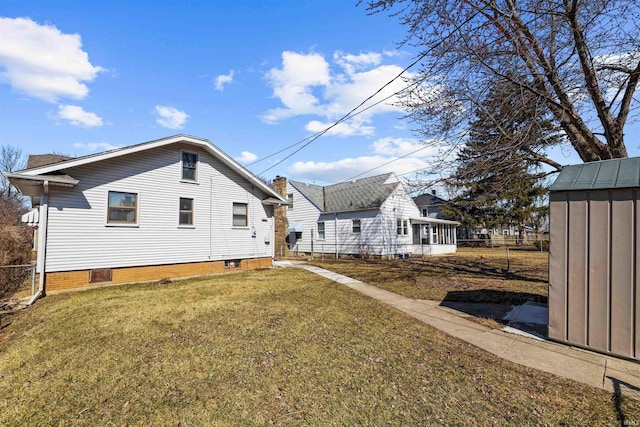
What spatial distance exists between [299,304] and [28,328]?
5.65 m

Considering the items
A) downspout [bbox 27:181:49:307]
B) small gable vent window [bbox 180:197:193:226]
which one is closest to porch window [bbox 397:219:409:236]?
small gable vent window [bbox 180:197:193:226]

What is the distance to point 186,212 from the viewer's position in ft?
40.5

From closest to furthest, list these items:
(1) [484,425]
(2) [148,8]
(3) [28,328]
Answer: (1) [484,425] < (3) [28,328] < (2) [148,8]

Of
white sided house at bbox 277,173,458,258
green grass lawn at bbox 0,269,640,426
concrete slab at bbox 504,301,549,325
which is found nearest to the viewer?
green grass lawn at bbox 0,269,640,426

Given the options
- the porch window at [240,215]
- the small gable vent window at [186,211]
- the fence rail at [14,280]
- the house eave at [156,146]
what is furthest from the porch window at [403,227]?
the fence rail at [14,280]

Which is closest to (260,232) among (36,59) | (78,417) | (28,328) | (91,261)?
(91,261)

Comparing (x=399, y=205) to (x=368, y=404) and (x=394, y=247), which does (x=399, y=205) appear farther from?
(x=368, y=404)

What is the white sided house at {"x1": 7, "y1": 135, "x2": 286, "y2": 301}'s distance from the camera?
31.0 ft

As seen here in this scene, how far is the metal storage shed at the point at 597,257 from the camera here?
4.20m

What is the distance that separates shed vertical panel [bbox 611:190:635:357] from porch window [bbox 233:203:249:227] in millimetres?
12675

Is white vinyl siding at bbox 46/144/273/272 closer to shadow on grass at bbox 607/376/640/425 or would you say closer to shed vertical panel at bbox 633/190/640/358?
shadow on grass at bbox 607/376/640/425

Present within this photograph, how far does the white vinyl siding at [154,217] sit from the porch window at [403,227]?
35.5 feet

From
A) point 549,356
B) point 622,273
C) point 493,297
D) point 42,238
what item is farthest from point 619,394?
point 42,238

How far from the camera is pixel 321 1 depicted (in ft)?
28.8
